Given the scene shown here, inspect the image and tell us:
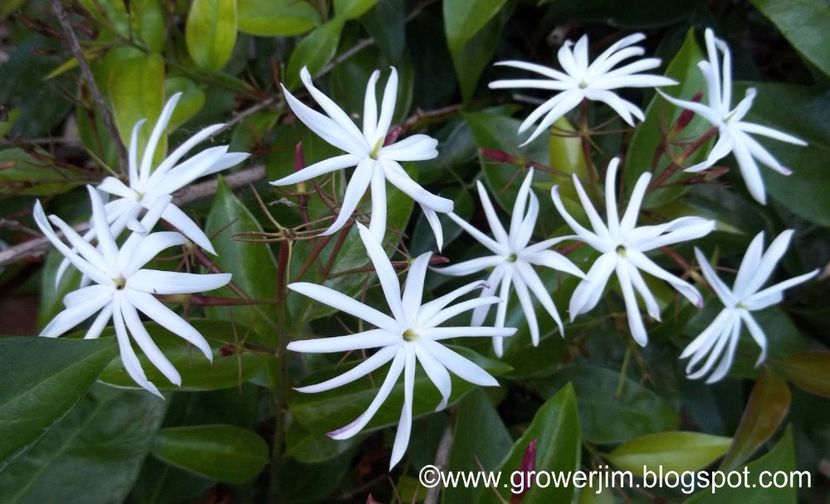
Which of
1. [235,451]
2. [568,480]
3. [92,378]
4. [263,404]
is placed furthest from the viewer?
[263,404]

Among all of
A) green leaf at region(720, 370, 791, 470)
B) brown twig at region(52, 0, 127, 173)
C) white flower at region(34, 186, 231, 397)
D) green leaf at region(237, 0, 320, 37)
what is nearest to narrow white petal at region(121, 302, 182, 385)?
white flower at region(34, 186, 231, 397)

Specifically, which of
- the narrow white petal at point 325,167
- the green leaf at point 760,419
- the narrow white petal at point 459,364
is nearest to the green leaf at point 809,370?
the green leaf at point 760,419

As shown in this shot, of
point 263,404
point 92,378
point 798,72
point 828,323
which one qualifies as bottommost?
point 92,378

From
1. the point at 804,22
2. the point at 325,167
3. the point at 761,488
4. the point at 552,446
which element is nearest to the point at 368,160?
the point at 325,167

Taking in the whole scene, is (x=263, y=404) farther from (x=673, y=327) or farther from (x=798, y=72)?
(x=798, y=72)

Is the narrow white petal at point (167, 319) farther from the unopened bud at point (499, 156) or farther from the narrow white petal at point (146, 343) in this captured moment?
the unopened bud at point (499, 156)

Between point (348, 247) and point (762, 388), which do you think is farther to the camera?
point (762, 388)

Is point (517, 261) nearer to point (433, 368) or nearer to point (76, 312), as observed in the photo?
point (433, 368)

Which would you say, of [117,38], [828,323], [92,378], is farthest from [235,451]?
[828,323]
